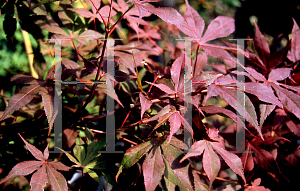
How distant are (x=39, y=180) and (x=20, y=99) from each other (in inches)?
9.2

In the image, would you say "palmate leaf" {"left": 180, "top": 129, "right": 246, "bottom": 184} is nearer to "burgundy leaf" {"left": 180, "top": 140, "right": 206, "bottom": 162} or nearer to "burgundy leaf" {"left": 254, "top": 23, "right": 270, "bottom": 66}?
"burgundy leaf" {"left": 180, "top": 140, "right": 206, "bottom": 162}

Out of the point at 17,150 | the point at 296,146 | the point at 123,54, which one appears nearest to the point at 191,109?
the point at 123,54

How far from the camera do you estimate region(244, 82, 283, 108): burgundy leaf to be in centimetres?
68

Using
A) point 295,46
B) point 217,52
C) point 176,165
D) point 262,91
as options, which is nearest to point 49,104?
point 176,165

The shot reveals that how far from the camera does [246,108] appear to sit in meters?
0.67

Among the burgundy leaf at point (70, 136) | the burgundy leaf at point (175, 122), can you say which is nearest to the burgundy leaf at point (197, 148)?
the burgundy leaf at point (175, 122)

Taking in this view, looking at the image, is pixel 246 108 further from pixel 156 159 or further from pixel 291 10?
pixel 291 10

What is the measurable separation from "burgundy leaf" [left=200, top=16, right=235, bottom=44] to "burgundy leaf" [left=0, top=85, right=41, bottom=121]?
0.59 metres

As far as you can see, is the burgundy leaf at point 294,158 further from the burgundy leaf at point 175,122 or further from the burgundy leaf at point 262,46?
the burgundy leaf at point 175,122

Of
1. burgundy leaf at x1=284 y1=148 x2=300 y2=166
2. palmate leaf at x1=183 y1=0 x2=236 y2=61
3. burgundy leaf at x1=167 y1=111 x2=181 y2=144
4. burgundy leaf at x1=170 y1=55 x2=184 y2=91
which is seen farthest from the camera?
burgundy leaf at x1=284 y1=148 x2=300 y2=166

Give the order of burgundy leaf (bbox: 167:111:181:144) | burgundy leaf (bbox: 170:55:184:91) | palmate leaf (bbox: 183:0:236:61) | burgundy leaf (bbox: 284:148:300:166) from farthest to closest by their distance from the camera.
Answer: burgundy leaf (bbox: 284:148:300:166) < palmate leaf (bbox: 183:0:236:61) < burgundy leaf (bbox: 170:55:184:91) < burgundy leaf (bbox: 167:111:181:144)

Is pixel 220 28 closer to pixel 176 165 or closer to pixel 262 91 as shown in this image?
pixel 262 91

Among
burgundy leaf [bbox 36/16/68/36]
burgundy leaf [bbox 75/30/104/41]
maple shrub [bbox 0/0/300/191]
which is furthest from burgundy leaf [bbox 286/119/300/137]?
burgundy leaf [bbox 36/16/68/36]

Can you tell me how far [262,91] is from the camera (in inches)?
27.6
